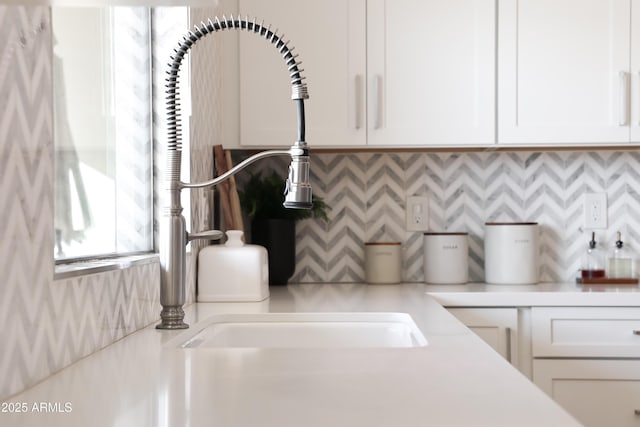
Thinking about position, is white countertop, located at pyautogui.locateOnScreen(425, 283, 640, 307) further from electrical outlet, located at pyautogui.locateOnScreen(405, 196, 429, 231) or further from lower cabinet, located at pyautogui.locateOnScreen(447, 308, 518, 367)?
electrical outlet, located at pyautogui.locateOnScreen(405, 196, 429, 231)

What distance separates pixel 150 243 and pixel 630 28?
1.73 meters

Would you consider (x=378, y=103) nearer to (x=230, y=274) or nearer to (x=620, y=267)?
(x=230, y=274)

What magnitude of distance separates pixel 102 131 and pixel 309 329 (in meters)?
0.67

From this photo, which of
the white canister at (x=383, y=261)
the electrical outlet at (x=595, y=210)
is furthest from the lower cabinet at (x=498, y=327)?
the electrical outlet at (x=595, y=210)

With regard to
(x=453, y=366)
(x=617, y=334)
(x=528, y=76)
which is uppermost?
(x=528, y=76)

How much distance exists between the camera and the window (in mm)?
1574

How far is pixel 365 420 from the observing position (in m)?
0.91

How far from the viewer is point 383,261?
2.94m

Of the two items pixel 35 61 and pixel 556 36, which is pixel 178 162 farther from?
pixel 556 36

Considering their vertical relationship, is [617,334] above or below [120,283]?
below

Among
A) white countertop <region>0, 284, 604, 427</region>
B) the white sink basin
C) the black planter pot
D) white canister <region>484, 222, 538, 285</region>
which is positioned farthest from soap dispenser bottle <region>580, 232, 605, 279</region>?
white countertop <region>0, 284, 604, 427</region>

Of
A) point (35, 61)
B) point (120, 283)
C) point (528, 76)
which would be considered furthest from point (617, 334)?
point (35, 61)

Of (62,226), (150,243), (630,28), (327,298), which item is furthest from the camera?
(630,28)

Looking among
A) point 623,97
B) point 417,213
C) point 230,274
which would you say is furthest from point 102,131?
point 623,97
